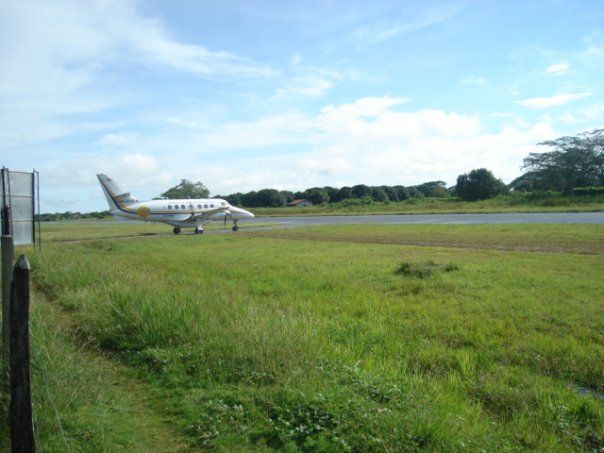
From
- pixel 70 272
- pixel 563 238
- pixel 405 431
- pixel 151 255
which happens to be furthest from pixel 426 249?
pixel 405 431

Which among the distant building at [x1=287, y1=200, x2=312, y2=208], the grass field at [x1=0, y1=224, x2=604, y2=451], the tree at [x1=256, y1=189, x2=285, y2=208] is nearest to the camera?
the grass field at [x1=0, y1=224, x2=604, y2=451]

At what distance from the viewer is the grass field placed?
4176 mm

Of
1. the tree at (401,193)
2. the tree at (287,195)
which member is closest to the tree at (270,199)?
the tree at (287,195)

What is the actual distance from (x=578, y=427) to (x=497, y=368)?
1.45 m

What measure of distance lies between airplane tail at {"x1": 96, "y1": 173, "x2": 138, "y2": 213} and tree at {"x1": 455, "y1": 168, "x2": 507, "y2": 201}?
58.9 m

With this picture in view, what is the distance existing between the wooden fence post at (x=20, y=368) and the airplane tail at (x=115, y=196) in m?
33.5

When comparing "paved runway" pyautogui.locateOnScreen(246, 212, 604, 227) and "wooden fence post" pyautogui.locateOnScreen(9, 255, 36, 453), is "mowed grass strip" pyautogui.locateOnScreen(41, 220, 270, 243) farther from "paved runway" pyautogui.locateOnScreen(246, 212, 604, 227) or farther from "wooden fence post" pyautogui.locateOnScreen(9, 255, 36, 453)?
"wooden fence post" pyautogui.locateOnScreen(9, 255, 36, 453)

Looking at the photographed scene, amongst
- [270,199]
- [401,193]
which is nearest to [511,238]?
[270,199]

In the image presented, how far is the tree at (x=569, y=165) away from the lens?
229 ft

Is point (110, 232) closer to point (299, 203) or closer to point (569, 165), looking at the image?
point (569, 165)

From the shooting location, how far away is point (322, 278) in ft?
41.5

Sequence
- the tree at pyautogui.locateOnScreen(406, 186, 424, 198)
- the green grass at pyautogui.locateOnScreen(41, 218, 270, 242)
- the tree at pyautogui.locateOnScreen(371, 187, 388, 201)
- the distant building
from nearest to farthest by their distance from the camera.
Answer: the green grass at pyautogui.locateOnScreen(41, 218, 270, 242) < the distant building < the tree at pyautogui.locateOnScreen(371, 187, 388, 201) < the tree at pyautogui.locateOnScreen(406, 186, 424, 198)

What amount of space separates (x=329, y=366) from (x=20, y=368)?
10.00 ft

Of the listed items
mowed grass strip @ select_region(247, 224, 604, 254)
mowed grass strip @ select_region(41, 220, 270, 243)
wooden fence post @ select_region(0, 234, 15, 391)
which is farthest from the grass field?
mowed grass strip @ select_region(41, 220, 270, 243)
